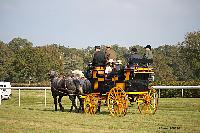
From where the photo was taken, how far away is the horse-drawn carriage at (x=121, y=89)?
14.6 m

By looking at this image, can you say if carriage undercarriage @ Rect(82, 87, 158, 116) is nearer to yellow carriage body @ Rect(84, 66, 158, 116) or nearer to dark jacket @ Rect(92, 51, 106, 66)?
yellow carriage body @ Rect(84, 66, 158, 116)

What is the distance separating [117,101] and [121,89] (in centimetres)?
44

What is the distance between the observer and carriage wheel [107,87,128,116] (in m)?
14.2

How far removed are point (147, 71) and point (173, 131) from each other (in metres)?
5.25

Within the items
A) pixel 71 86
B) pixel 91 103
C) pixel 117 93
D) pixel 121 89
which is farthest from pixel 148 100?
pixel 71 86

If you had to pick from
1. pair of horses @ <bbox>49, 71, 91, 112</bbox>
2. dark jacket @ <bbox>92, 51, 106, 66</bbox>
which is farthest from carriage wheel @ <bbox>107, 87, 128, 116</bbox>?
pair of horses @ <bbox>49, 71, 91, 112</bbox>

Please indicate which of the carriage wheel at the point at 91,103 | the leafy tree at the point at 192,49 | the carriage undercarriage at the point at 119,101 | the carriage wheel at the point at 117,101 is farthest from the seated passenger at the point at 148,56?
the leafy tree at the point at 192,49

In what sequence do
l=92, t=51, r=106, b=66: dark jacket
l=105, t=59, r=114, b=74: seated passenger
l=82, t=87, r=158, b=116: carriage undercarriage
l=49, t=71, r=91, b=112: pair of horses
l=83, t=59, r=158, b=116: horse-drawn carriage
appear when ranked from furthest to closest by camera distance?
1. l=49, t=71, r=91, b=112: pair of horses
2. l=92, t=51, r=106, b=66: dark jacket
3. l=105, t=59, r=114, b=74: seated passenger
4. l=83, t=59, r=158, b=116: horse-drawn carriage
5. l=82, t=87, r=158, b=116: carriage undercarriage

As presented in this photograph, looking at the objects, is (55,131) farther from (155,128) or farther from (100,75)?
(100,75)

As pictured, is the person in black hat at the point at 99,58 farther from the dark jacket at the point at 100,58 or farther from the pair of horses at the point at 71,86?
the pair of horses at the point at 71,86

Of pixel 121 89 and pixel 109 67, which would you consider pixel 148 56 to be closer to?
pixel 109 67

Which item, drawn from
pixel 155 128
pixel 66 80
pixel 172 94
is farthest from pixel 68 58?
pixel 155 128

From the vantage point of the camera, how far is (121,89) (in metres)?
14.4

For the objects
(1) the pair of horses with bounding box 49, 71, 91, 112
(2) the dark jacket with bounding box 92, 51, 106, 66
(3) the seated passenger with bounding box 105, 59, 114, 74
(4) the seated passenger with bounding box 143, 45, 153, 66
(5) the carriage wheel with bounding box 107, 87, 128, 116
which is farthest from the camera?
(1) the pair of horses with bounding box 49, 71, 91, 112
